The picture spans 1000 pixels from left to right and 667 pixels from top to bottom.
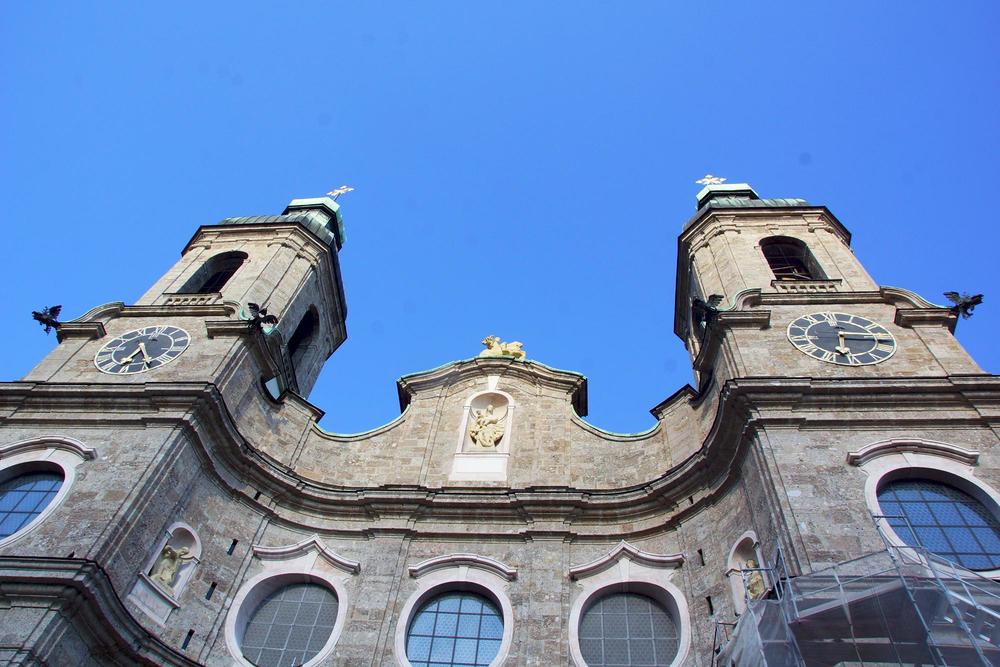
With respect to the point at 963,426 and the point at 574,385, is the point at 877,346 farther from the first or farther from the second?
the point at 574,385

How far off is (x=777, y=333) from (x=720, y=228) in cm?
546

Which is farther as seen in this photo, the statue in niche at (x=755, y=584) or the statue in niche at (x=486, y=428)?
the statue in niche at (x=486, y=428)

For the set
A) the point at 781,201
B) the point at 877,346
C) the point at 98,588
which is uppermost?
the point at 781,201

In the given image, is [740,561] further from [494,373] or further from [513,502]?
[494,373]

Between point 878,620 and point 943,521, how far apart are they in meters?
3.26

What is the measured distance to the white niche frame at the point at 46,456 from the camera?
511 inches

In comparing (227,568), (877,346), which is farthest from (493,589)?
(877,346)

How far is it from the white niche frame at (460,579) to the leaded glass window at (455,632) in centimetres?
12

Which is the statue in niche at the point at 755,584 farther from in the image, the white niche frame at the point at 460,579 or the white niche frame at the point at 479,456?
the white niche frame at the point at 479,456

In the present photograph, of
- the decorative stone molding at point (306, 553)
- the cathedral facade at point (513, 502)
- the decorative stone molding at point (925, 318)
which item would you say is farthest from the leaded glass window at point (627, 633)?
the decorative stone molding at point (925, 318)

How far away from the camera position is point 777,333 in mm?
14969

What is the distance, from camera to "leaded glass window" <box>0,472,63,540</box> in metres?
Result: 12.2

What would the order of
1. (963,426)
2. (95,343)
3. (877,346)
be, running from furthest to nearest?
(95,343) < (877,346) < (963,426)

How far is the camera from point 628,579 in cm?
1311
